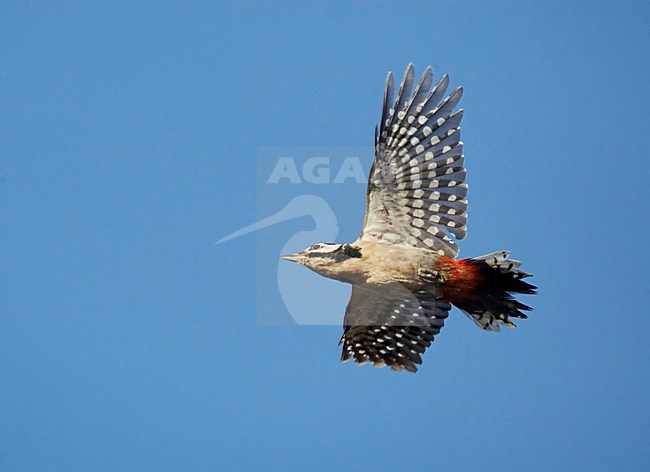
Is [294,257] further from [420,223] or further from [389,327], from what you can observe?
[389,327]

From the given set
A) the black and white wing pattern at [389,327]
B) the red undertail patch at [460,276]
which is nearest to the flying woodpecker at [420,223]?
the red undertail patch at [460,276]

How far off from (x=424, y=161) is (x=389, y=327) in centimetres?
228

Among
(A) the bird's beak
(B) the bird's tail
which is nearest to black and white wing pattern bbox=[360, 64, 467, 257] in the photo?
(B) the bird's tail

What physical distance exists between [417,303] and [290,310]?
1.46m

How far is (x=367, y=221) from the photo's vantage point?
10.9 meters

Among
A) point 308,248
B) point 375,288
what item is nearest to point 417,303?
point 375,288

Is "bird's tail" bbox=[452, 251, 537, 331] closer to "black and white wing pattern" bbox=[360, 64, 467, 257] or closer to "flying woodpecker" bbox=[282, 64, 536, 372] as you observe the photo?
"flying woodpecker" bbox=[282, 64, 536, 372]

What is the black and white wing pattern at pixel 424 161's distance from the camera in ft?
35.1

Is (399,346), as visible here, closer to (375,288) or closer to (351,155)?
(375,288)

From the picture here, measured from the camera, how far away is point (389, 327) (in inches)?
471

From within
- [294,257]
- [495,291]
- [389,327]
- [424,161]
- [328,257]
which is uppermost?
[424,161]

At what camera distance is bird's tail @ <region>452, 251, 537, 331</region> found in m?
10.5

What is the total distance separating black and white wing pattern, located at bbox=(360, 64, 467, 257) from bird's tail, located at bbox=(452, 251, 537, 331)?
1.32ft

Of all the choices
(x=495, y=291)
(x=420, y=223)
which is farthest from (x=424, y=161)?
(x=495, y=291)
